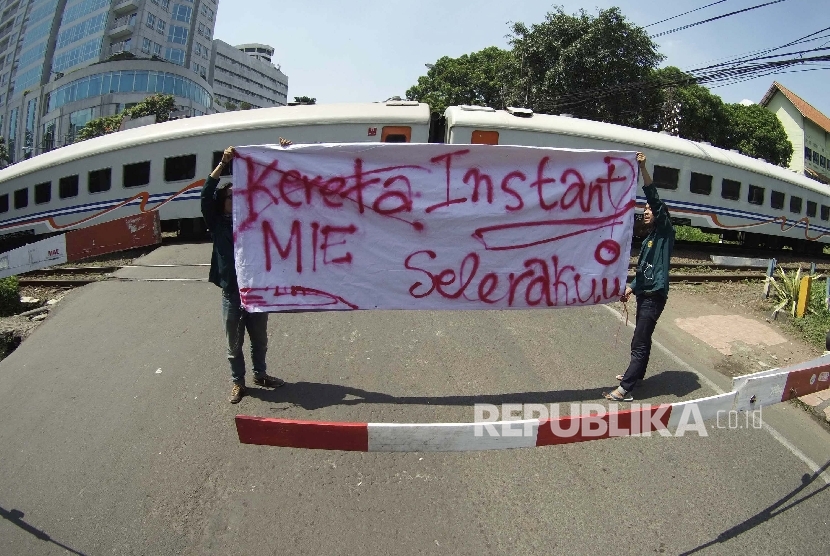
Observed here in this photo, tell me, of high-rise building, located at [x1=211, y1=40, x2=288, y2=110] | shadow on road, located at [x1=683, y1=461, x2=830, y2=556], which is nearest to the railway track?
shadow on road, located at [x1=683, y1=461, x2=830, y2=556]

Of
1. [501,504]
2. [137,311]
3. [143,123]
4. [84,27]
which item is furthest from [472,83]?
[84,27]

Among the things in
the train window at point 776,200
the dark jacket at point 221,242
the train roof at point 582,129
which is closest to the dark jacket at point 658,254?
the dark jacket at point 221,242

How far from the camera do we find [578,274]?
432cm

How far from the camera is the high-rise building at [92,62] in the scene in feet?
203

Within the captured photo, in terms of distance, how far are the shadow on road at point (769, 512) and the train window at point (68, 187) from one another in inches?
521

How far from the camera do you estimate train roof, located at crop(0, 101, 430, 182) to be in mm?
10938

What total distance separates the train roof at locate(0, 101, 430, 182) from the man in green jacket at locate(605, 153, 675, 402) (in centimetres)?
719

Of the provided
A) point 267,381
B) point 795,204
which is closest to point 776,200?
point 795,204

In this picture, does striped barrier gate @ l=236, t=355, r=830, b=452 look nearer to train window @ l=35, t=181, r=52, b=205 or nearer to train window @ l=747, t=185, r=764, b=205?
train window @ l=35, t=181, r=52, b=205

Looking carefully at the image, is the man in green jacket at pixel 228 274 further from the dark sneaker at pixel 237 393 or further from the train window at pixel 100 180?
the train window at pixel 100 180

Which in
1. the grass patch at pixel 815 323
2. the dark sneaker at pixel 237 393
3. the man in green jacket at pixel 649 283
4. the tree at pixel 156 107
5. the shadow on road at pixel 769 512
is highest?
the tree at pixel 156 107

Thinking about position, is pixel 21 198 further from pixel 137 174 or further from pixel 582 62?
pixel 582 62

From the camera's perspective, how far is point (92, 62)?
7062 cm

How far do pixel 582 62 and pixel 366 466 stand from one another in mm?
22490
